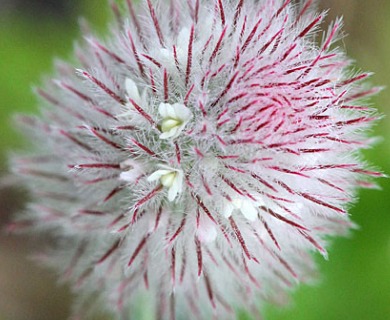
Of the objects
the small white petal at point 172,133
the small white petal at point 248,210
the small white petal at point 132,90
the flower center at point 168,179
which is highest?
the small white petal at point 132,90

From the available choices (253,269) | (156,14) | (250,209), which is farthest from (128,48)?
(253,269)

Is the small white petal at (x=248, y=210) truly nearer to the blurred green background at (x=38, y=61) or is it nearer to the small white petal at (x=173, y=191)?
the small white petal at (x=173, y=191)

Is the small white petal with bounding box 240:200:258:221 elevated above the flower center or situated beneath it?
situated beneath

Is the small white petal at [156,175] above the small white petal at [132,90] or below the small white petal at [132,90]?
below

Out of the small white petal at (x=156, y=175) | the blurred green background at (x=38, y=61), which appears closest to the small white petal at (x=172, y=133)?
the small white petal at (x=156, y=175)

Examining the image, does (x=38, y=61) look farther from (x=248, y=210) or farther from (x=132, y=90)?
(x=248, y=210)

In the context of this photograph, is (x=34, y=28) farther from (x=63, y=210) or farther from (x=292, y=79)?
(x=292, y=79)

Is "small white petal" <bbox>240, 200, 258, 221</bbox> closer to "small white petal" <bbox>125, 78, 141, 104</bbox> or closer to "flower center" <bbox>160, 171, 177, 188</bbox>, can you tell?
"flower center" <bbox>160, 171, 177, 188</bbox>

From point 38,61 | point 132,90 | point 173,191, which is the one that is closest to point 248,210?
point 173,191

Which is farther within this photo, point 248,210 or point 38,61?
point 38,61

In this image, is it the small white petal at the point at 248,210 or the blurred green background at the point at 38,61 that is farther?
the blurred green background at the point at 38,61

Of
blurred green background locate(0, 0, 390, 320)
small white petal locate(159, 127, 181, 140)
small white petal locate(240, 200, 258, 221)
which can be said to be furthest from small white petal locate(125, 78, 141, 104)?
blurred green background locate(0, 0, 390, 320)
